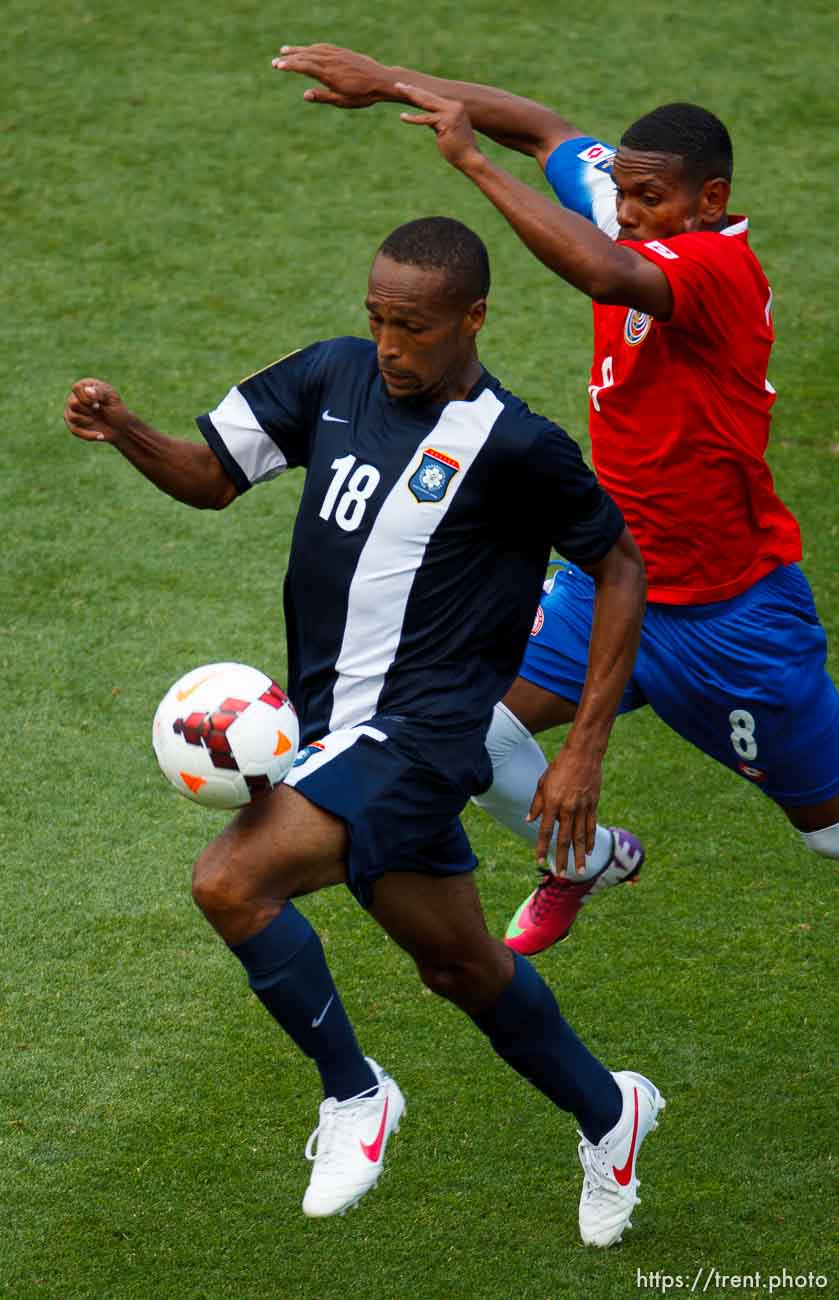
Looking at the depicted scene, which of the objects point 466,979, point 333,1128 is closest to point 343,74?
point 466,979

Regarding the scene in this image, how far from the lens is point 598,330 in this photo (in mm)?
4844

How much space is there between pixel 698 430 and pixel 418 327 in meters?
1.12

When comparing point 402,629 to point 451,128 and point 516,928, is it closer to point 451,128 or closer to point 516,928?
point 451,128

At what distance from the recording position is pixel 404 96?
4.25m

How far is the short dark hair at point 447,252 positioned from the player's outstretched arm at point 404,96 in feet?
1.44

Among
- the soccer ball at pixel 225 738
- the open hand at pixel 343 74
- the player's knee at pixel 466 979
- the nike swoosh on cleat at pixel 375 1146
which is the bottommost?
the nike swoosh on cleat at pixel 375 1146

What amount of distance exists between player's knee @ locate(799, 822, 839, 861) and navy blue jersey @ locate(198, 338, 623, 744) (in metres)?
1.28

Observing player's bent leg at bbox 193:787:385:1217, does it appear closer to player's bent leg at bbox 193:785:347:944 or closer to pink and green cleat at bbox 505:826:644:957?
player's bent leg at bbox 193:785:347:944

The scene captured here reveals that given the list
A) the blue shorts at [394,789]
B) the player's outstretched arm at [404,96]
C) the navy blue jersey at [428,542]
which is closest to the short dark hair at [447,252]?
the navy blue jersey at [428,542]

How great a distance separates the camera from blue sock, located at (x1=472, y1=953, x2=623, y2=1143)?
4.11 metres

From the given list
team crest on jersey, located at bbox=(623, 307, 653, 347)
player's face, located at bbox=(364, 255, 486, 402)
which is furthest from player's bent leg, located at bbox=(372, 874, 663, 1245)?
team crest on jersey, located at bbox=(623, 307, 653, 347)

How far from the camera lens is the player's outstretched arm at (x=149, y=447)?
157 inches

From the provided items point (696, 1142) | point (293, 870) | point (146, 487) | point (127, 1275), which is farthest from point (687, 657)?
point (146, 487)

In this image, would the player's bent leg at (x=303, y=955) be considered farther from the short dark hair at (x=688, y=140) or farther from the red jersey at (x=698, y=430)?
the short dark hair at (x=688, y=140)
